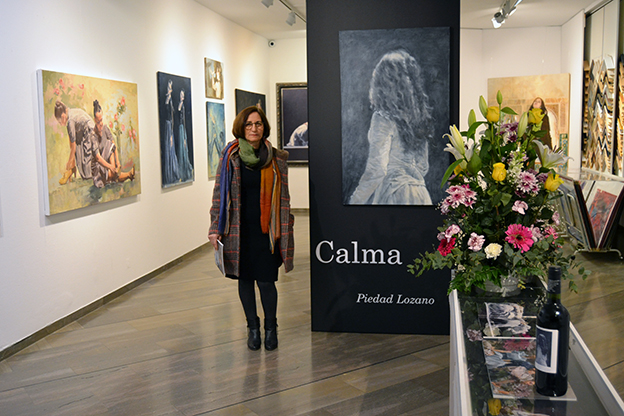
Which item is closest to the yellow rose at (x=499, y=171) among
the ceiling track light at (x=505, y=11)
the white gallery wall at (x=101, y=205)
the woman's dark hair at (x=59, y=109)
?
the white gallery wall at (x=101, y=205)

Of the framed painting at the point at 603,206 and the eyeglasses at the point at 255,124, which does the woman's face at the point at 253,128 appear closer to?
the eyeglasses at the point at 255,124

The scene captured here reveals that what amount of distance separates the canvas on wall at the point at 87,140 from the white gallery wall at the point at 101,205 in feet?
0.28

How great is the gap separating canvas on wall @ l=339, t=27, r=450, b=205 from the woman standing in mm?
611

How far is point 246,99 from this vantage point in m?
9.76

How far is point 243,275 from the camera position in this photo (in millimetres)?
4062

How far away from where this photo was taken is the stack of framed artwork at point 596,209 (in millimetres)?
6863

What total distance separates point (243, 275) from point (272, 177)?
0.70m

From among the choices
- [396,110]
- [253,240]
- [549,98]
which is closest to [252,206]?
Answer: [253,240]

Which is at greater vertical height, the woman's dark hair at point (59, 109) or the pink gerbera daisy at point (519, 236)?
the woman's dark hair at point (59, 109)

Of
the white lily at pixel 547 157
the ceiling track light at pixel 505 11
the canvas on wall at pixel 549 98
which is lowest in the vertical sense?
the white lily at pixel 547 157

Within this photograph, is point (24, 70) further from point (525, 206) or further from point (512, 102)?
point (512, 102)

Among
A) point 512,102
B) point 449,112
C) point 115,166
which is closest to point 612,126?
point 512,102

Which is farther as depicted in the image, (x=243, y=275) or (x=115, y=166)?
(x=115, y=166)

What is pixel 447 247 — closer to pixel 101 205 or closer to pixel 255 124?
pixel 255 124
